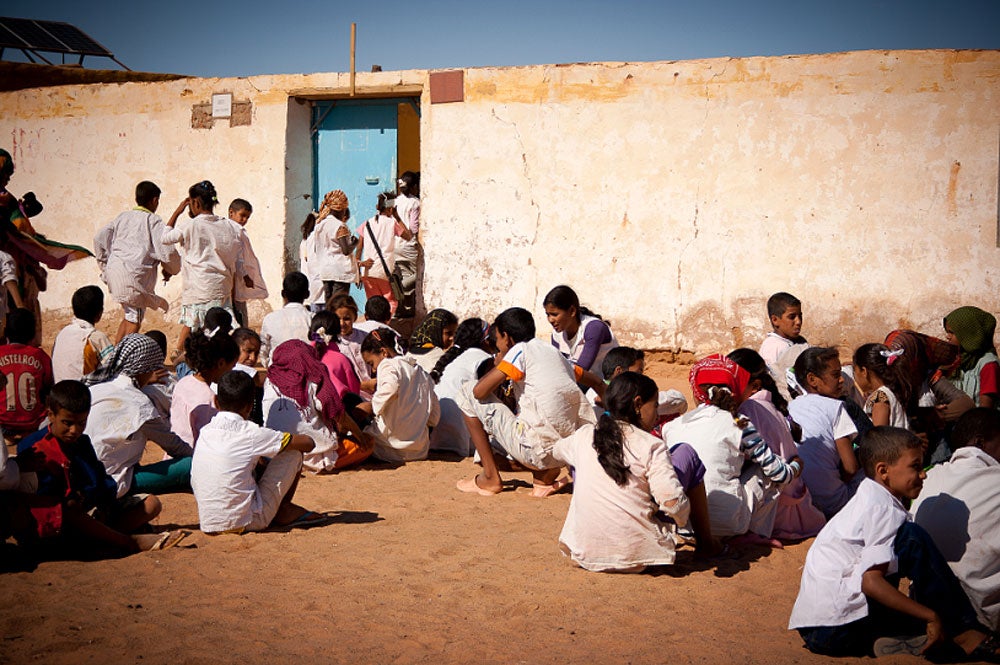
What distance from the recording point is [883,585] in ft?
11.2

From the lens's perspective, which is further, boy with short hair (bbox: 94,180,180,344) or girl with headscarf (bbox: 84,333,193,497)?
boy with short hair (bbox: 94,180,180,344)

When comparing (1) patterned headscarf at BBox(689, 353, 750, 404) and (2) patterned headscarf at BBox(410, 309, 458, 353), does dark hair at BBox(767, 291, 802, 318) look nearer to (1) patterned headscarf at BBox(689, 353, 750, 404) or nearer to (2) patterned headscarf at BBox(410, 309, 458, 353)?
(1) patterned headscarf at BBox(689, 353, 750, 404)

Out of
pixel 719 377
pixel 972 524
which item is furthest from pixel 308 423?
pixel 972 524

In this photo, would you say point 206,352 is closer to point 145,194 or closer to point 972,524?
point 145,194

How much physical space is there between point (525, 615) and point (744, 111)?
7.12 meters

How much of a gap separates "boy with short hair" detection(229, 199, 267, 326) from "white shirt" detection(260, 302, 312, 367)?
1.51 metres

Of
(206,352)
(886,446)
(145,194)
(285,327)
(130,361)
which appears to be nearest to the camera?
(886,446)

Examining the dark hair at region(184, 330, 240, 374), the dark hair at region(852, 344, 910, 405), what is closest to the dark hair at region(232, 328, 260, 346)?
the dark hair at region(184, 330, 240, 374)

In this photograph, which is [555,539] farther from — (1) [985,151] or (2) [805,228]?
(1) [985,151]

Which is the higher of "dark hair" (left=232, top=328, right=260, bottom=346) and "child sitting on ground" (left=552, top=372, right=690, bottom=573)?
"dark hair" (left=232, top=328, right=260, bottom=346)

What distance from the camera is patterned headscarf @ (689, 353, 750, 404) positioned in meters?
4.68

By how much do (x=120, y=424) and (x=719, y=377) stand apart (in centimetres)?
314

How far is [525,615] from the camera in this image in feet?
13.3

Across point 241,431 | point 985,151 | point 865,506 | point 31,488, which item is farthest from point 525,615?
point 985,151
